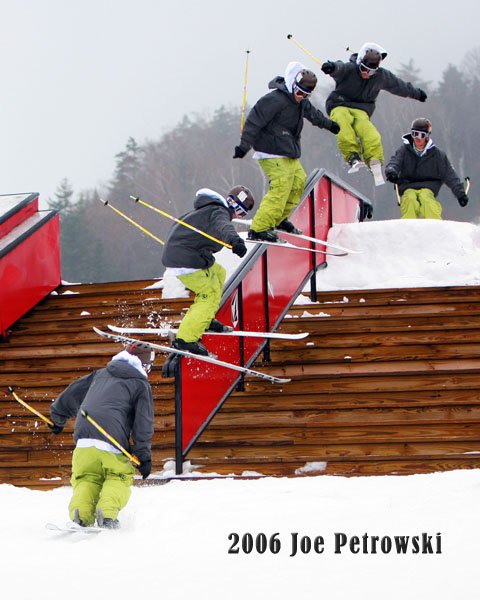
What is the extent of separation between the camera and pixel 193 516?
527 cm

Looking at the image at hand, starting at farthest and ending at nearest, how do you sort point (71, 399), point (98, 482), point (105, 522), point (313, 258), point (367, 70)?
point (367, 70)
point (313, 258)
point (71, 399)
point (98, 482)
point (105, 522)

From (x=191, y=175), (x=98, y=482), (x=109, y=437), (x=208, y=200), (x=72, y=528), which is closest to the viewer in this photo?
(x=72, y=528)

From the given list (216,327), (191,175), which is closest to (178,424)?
(216,327)

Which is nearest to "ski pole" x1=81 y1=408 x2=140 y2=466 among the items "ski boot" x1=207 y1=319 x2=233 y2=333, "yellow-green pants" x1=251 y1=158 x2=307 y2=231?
"ski boot" x1=207 y1=319 x2=233 y2=333

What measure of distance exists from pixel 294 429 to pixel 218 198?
5.68 feet

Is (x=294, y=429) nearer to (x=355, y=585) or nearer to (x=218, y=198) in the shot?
(x=218, y=198)

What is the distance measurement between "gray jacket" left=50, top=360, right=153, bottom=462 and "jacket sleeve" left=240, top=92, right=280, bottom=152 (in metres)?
3.77

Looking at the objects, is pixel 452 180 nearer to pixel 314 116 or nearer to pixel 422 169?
pixel 422 169

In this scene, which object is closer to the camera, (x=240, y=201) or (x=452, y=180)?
(x=240, y=201)

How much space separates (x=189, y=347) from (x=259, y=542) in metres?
2.70

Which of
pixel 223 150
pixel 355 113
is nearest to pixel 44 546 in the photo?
pixel 355 113

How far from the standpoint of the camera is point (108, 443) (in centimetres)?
539

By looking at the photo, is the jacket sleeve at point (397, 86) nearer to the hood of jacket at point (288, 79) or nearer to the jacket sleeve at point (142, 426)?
the hood of jacket at point (288, 79)

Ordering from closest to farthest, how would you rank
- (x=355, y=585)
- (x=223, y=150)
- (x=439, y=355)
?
(x=355, y=585) < (x=439, y=355) < (x=223, y=150)
